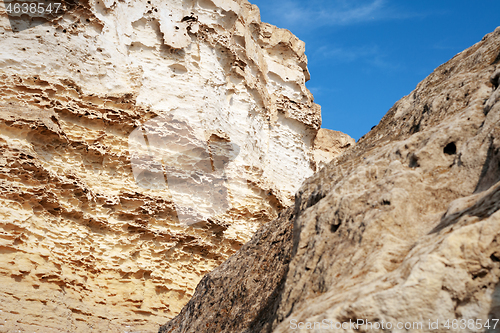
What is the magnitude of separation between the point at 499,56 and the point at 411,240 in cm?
223

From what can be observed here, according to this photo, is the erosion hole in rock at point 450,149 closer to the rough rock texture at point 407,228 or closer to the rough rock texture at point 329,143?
the rough rock texture at point 407,228

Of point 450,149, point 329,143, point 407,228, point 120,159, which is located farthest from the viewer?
point 329,143

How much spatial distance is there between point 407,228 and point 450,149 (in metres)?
0.83

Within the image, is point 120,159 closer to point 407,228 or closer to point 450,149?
point 450,149

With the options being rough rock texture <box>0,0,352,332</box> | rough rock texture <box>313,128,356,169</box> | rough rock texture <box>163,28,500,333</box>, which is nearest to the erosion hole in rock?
rough rock texture <box>163,28,500,333</box>

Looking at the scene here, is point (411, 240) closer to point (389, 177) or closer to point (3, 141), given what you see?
point (389, 177)

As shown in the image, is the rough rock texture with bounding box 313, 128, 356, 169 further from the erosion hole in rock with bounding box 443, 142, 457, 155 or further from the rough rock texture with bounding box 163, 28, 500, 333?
the erosion hole in rock with bounding box 443, 142, 457, 155

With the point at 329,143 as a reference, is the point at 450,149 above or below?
below

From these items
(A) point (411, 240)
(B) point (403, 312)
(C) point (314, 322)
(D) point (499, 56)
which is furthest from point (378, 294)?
(D) point (499, 56)

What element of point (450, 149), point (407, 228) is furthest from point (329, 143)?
point (407, 228)

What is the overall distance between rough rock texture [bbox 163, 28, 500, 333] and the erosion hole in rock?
0.01 meters

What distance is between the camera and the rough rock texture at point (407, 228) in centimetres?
259

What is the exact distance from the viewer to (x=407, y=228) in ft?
11.0

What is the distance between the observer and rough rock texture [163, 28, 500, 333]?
2.59 m
